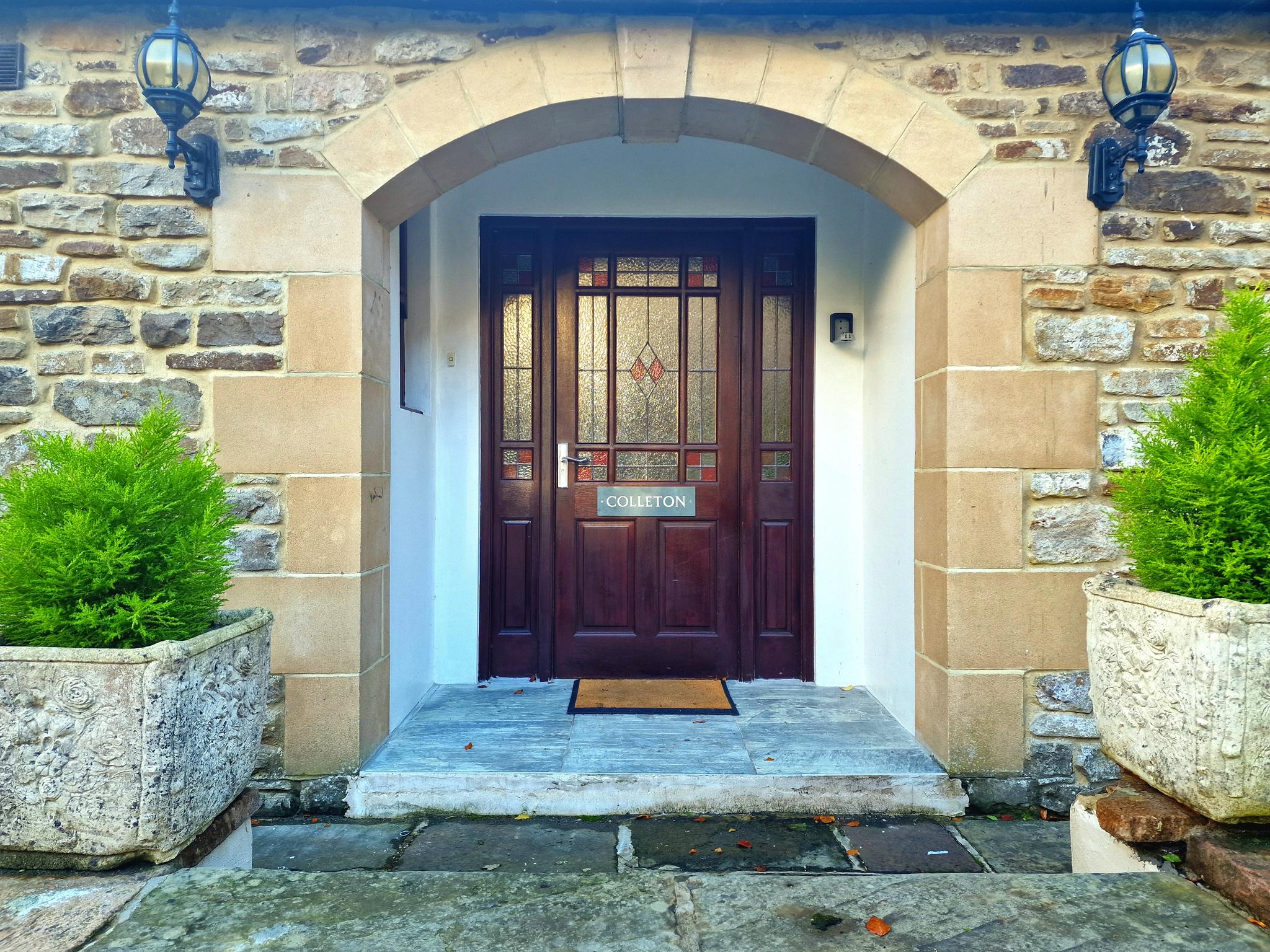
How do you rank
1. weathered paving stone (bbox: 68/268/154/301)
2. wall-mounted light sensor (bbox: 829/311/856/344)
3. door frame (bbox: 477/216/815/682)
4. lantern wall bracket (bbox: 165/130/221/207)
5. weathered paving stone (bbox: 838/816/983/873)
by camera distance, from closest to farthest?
weathered paving stone (bbox: 838/816/983/873) < lantern wall bracket (bbox: 165/130/221/207) < weathered paving stone (bbox: 68/268/154/301) < wall-mounted light sensor (bbox: 829/311/856/344) < door frame (bbox: 477/216/815/682)

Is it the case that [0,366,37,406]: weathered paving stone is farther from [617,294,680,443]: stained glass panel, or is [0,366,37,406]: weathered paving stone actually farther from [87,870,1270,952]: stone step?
[617,294,680,443]: stained glass panel

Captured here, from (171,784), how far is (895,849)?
2.07 meters

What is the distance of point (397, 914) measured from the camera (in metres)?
1.64

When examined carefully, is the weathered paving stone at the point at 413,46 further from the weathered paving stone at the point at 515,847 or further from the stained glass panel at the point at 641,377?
the weathered paving stone at the point at 515,847

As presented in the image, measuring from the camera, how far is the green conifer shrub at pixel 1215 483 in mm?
1689

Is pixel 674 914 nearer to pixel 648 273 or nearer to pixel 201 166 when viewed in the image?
pixel 201 166

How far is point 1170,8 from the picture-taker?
2.88 m

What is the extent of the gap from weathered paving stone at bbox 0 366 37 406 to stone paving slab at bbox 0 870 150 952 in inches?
72.8

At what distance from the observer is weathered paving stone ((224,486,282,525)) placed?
2.89m

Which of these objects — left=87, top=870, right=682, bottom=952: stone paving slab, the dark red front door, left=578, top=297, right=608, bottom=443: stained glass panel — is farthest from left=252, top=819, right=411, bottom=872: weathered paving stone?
left=578, top=297, right=608, bottom=443: stained glass panel

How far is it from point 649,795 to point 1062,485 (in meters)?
1.82

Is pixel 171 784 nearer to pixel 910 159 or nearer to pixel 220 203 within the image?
pixel 220 203

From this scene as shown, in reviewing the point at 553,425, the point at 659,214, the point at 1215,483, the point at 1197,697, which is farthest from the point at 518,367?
the point at 1197,697

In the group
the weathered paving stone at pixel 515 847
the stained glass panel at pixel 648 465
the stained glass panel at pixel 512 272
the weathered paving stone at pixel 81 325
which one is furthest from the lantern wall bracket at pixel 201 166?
the weathered paving stone at pixel 515 847
